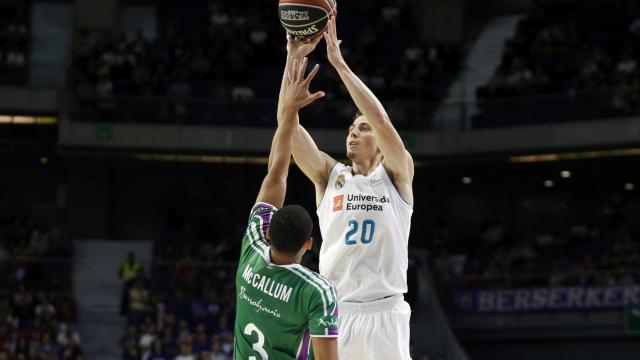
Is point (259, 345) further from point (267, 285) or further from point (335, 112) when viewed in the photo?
point (335, 112)

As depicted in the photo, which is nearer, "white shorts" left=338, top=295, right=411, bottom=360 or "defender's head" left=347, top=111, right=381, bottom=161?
"white shorts" left=338, top=295, right=411, bottom=360

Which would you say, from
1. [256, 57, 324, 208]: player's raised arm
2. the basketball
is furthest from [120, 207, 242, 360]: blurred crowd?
[256, 57, 324, 208]: player's raised arm

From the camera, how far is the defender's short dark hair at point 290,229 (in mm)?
6301

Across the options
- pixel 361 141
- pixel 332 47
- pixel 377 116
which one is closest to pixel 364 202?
pixel 361 141

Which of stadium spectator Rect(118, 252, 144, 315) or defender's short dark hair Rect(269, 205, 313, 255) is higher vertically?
defender's short dark hair Rect(269, 205, 313, 255)

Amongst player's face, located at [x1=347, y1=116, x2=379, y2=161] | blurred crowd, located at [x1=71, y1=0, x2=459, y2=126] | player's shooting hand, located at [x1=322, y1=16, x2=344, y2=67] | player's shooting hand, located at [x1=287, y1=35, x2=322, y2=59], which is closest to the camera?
player's shooting hand, located at [x1=287, y1=35, x2=322, y2=59]

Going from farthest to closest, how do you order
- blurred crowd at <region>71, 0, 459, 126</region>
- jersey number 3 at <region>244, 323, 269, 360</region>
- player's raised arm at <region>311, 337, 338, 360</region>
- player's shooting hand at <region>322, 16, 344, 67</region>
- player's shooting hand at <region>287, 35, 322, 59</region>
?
1. blurred crowd at <region>71, 0, 459, 126</region>
2. player's shooting hand at <region>322, 16, 344, 67</region>
3. player's shooting hand at <region>287, 35, 322, 59</region>
4. jersey number 3 at <region>244, 323, 269, 360</region>
5. player's raised arm at <region>311, 337, 338, 360</region>

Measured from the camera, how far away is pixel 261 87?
2873cm

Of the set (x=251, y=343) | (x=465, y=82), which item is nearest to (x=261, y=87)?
(x=465, y=82)

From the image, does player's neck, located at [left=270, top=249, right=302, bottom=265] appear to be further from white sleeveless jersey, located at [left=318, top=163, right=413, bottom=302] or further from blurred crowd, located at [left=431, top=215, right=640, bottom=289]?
blurred crowd, located at [left=431, top=215, right=640, bottom=289]

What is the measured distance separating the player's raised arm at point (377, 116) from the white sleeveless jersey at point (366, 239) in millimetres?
115

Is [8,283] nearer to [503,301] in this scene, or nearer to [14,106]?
[14,106]

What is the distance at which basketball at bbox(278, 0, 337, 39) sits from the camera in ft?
27.4

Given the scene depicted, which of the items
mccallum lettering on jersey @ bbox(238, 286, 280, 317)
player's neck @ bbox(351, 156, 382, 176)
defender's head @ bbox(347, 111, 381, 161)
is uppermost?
defender's head @ bbox(347, 111, 381, 161)
